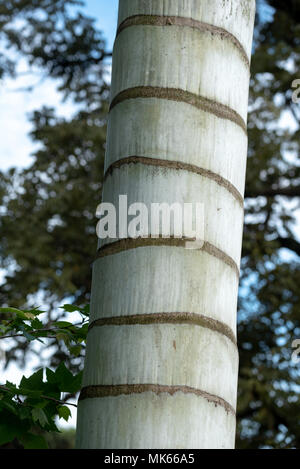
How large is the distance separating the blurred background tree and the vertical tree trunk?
7506 millimetres

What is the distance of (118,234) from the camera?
149 cm

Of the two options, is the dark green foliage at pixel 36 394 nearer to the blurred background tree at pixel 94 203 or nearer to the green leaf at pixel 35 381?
the green leaf at pixel 35 381

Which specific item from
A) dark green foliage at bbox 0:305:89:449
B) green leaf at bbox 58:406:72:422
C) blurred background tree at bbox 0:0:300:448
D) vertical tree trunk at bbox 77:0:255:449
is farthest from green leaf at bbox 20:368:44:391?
blurred background tree at bbox 0:0:300:448

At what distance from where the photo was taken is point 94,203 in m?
10.0

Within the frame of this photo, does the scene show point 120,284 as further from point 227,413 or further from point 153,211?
point 227,413

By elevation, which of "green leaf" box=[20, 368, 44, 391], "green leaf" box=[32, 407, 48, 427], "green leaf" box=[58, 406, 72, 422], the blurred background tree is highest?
the blurred background tree

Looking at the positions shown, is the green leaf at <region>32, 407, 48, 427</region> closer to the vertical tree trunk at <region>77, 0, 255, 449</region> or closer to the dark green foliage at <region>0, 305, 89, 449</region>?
the dark green foliage at <region>0, 305, 89, 449</region>

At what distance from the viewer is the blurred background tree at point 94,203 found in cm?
931

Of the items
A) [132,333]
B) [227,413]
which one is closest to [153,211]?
[132,333]

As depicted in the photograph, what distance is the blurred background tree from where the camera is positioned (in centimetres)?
931

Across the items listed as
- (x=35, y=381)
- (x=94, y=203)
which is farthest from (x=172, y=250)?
(x=94, y=203)

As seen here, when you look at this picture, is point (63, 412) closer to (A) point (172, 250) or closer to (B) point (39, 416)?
(B) point (39, 416)

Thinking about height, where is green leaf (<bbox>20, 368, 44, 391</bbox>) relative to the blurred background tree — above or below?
below

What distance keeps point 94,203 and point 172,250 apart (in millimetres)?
8646
